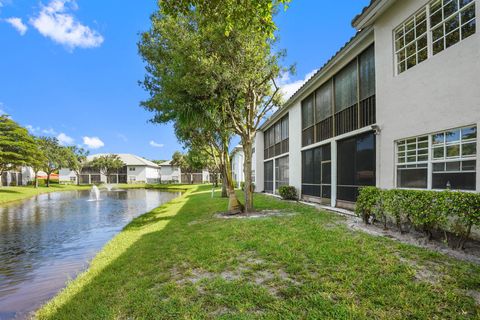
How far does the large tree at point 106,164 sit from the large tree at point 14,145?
23.6 meters

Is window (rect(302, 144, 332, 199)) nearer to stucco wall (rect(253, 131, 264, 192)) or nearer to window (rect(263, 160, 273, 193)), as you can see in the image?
window (rect(263, 160, 273, 193))

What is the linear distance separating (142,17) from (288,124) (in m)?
10.9

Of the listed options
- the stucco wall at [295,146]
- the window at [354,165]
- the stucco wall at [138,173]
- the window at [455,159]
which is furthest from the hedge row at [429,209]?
the stucco wall at [138,173]

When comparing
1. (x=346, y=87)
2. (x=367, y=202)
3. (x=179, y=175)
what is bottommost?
(x=179, y=175)

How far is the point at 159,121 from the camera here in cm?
1402

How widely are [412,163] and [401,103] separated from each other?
5.79 feet

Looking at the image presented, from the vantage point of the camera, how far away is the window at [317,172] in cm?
1277

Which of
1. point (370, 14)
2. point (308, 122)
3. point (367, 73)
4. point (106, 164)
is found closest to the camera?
point (370, 14)

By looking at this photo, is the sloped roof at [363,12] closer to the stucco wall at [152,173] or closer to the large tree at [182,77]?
the large tree at [182,77]

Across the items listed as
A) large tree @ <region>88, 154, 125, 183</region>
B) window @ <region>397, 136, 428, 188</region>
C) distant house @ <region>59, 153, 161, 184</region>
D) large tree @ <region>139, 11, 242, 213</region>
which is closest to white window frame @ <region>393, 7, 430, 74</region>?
window @ <region>397, 136, 428, 188</region>

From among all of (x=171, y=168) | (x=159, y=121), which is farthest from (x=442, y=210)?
(x=171, y=168)

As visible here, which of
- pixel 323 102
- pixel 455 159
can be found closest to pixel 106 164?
pixel 323 102

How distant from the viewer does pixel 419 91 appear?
6930 millimetres

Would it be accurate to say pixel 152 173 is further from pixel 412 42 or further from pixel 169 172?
pixel 412 42
